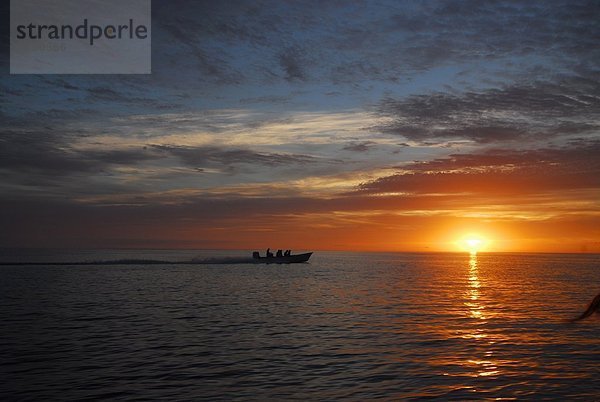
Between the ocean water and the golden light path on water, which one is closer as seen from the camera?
the ocean water

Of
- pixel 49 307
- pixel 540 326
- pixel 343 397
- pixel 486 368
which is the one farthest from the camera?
pixel 49 307

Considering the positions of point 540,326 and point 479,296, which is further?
point 479,296

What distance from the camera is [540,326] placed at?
37594 mm

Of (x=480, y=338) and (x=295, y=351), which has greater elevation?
(x=295, y=351)

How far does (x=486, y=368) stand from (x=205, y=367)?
1296cm

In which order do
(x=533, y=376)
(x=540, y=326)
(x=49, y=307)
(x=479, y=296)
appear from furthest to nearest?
(x=479, y=296) → (x=49, y=307) → (x=540, y=326) → (x=533, y=376)

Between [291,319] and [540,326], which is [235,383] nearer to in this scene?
[291,319]

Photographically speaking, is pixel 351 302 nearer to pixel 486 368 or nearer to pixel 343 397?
pixel 486 368

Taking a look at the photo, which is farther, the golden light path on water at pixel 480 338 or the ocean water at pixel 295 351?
the golden light path on water at pixel 480 338

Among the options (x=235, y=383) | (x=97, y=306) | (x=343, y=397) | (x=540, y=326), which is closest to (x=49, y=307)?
(x=97, y=306)

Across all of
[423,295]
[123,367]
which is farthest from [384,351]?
[423,295]

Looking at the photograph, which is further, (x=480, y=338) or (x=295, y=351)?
(x=480, y=338)

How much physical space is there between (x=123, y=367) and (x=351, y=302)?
31594mm

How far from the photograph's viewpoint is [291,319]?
1569 inches
